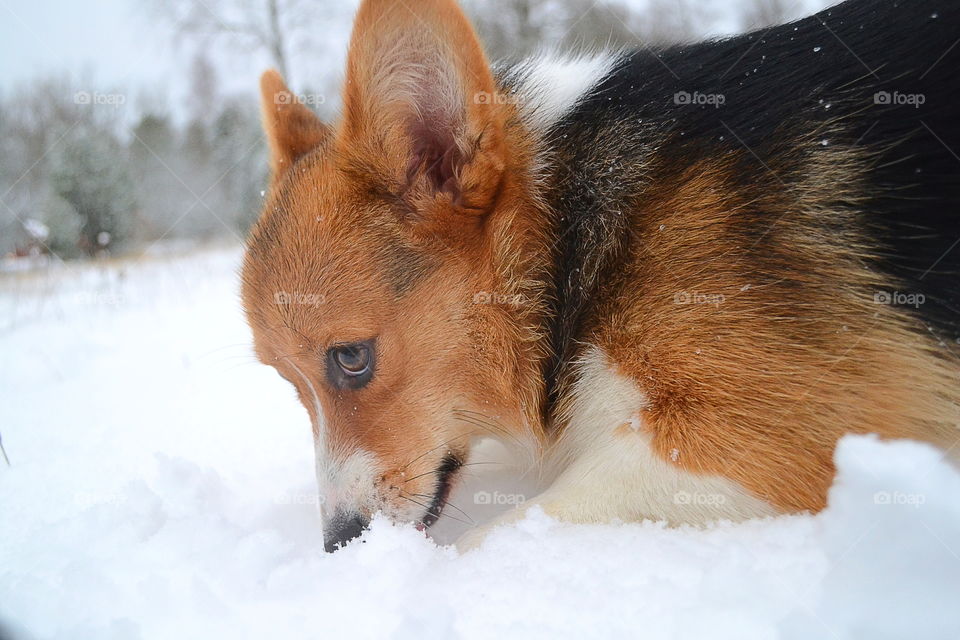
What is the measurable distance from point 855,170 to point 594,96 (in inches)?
39.3

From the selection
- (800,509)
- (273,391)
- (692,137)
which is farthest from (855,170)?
(273,391)

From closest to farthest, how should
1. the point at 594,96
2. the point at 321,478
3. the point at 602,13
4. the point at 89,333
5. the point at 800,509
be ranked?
the point at 800,509 < the point at 321,478 < the point at 594,96 < the point at 89,333 < the point at 602,13

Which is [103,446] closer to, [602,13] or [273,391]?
[273,391]

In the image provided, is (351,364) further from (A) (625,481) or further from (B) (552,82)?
(B) (552,82)

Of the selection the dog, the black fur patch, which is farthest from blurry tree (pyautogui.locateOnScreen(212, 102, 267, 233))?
the black fur patch

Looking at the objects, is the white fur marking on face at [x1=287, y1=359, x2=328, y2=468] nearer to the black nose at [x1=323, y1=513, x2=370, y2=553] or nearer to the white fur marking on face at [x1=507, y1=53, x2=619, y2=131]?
the black nose at [x1=323, y1=513, x2=370, y2=553]

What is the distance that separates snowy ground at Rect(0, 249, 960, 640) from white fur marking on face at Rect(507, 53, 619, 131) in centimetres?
152

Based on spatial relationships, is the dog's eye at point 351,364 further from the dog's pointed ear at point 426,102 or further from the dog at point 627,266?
the dog's pointed ear at point 426,102

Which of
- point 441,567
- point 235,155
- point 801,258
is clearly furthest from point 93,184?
point 801,258

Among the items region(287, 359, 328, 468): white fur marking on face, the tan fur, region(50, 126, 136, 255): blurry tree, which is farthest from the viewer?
region(50, 126, 136, 255): blurry tree

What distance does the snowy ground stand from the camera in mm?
1529

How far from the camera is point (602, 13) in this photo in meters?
14.3

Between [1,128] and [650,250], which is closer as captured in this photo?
[650,250]

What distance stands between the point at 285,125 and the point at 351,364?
4.12 feet
